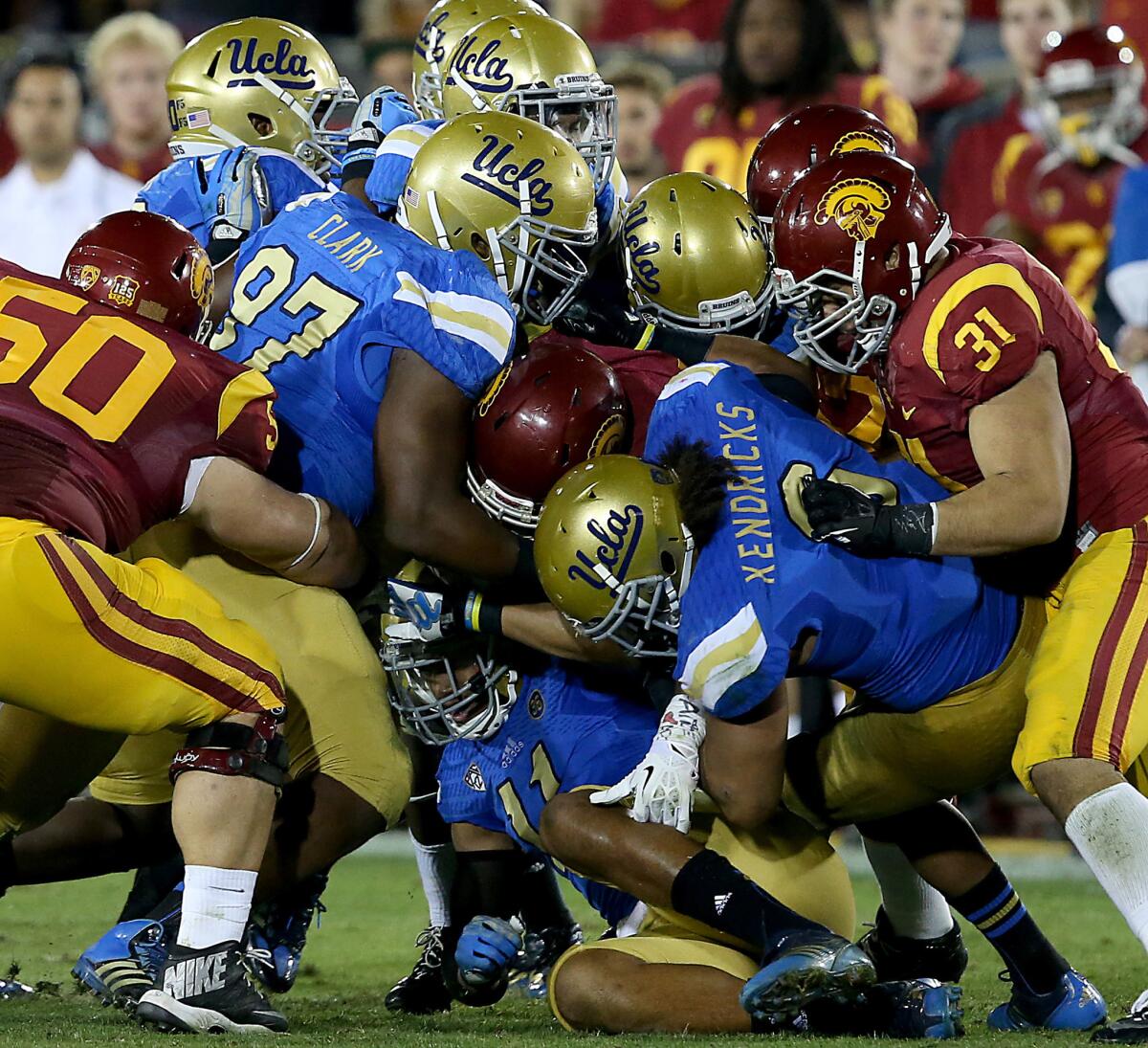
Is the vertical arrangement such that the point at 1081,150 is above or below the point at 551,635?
above

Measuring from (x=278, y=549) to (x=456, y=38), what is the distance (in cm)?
189

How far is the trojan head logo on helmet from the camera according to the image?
4266 mm

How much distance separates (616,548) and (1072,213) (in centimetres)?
471

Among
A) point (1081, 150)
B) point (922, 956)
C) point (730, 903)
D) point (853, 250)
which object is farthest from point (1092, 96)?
point (730, 903)

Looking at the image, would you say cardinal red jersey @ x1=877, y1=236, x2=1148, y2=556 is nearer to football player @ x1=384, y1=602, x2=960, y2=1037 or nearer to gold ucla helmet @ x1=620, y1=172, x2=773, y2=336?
gold ucla helmet @ x1=620, y1=172, x2=773, y2=336

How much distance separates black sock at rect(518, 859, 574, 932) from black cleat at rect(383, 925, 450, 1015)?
0.36m

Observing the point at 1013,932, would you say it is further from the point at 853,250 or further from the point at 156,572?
the point at 156,572

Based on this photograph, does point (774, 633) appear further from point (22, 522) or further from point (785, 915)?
point (22, 522)

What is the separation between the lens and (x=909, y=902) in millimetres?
4266

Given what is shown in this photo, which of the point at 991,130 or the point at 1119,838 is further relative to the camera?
the point at 991,130

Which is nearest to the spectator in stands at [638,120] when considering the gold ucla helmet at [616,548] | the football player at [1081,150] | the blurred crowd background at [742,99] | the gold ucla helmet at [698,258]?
the blurred crowd background at [742,99]

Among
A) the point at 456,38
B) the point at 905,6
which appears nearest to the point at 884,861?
the point at 456,38

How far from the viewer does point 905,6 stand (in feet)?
28.7

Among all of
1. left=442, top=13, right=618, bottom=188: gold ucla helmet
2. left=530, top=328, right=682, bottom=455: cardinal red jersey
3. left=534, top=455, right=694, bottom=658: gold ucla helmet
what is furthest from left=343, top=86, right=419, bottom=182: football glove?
left=534, top=455, right=694, bottom=658: gold ucla helmet
